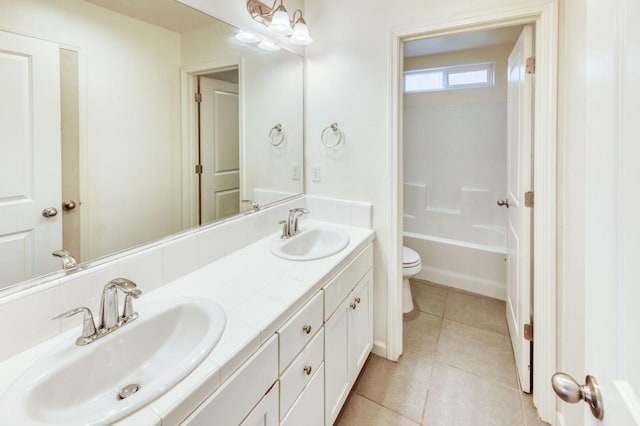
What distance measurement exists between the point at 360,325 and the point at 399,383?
0.43 m

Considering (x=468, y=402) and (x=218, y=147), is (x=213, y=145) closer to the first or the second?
(x=218, y=147)

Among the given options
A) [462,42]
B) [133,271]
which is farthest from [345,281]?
[462,42]

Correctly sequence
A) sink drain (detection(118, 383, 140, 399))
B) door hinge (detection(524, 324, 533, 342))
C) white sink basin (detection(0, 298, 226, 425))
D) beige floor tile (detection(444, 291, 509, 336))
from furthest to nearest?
beige floor tile (detection(444, 291, 509, 336)), door hinge (detection(524, 324, 533, 342)), sink drain (detection(118, 383, 140, 399)), white sink basin (detection(0, 298, 226, 425))

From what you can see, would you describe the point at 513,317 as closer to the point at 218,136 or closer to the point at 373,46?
the point at 373,46

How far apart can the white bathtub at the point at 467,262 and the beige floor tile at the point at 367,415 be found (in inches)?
66.2

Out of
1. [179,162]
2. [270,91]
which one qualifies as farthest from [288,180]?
[179,162]

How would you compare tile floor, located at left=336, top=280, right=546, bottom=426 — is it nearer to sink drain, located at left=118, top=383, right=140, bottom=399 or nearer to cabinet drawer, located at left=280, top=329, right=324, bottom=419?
cabinet drawer, located at left=280, top=329, right=324, bottom=419

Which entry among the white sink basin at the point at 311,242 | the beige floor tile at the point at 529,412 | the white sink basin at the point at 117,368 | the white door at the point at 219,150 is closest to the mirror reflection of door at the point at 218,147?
the white door at the point at 219,150

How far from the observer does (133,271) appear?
112cm

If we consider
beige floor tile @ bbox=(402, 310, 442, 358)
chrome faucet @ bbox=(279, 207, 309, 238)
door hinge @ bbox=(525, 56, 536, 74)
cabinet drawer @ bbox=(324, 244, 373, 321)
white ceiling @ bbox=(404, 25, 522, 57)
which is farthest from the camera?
white ceiling @ bbox=(404, 25, 522, 57)

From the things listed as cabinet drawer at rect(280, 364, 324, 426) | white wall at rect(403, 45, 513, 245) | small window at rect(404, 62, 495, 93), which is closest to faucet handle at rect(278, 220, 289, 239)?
cabinet drawer at rect(280, 364, 324, 426)

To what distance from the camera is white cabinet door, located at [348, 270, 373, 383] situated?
1.62 metres

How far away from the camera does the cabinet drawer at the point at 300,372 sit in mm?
1033
